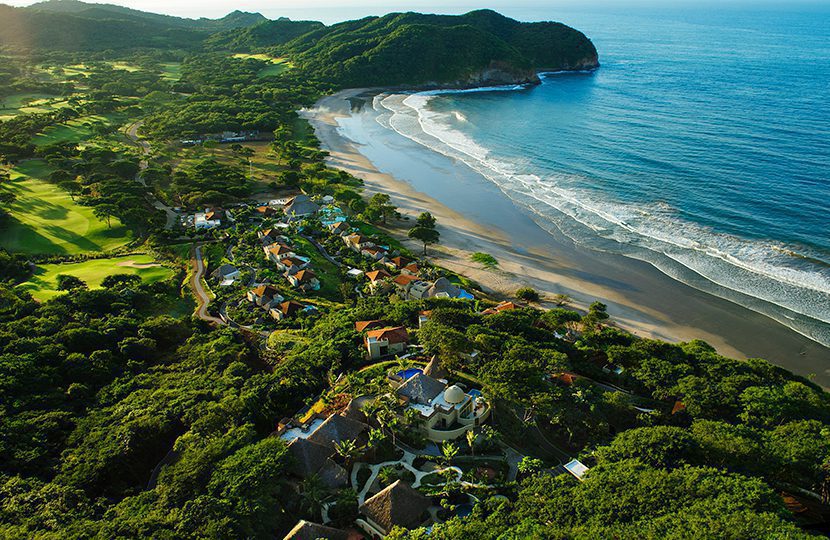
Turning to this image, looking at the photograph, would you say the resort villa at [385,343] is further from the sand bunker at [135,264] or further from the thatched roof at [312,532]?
the sand bunker at [135,264]

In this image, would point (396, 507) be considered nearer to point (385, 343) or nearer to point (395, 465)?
point (395, 465)

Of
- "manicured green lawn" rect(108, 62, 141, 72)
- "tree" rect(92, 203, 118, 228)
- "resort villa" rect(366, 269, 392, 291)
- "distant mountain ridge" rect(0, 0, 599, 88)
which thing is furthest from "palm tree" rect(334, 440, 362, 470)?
"manicured green lawn" rect(108, 62, 141, 72)

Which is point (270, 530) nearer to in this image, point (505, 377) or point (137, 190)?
point (505, 377)

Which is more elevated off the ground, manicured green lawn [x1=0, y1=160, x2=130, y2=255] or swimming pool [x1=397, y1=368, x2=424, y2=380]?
manicured green lawn [x1=0, y1=160, x2=130, y2=255]

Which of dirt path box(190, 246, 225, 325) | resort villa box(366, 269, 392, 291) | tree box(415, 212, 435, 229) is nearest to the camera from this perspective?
dirt path box(190, 246, 225, 325)

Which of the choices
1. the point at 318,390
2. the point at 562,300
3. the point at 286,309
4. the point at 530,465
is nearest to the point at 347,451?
the point at 318,390

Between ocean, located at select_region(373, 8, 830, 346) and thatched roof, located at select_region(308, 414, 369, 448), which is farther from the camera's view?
ocean, located at select_region(373, 8, 830, 346)

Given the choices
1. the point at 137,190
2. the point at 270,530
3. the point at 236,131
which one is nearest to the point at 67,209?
the point at 137,190

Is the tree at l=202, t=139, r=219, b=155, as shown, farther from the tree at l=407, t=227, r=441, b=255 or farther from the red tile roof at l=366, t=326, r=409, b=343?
the red tile roof at l=366, t=326, r=409, b=343
